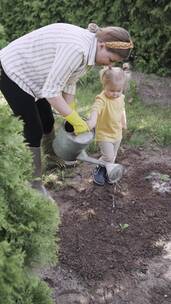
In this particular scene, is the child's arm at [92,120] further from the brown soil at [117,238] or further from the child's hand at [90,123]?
the brown soil at [117,238]

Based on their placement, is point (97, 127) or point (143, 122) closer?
point (97, 127)

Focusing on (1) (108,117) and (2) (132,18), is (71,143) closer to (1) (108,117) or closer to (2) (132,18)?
(1) (108,117)

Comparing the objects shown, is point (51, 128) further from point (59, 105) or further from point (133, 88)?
point (133, 88)

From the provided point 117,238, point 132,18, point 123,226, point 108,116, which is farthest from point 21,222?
point 132,18

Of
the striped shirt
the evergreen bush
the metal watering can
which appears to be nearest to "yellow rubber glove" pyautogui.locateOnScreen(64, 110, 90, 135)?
the metal watering can

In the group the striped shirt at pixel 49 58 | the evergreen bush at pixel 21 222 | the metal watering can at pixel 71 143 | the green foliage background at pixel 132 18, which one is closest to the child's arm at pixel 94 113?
the metal watering can at pixel 71 143

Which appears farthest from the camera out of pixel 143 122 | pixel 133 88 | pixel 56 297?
pixel 133 88

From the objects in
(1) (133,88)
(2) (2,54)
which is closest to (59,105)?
(2) (2,54)

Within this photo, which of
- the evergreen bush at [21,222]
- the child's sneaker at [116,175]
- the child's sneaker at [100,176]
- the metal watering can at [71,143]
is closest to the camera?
the evergreen bush at [21,222]

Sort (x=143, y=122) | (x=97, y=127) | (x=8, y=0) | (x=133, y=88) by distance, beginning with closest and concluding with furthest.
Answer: (x=97, y=127) → (x=143, y=122) → (x=133, y=88) → (x=8, y=0)

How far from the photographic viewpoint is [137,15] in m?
6.75

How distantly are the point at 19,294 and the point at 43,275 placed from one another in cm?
133

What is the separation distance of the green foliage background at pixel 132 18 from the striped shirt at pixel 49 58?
2.84 meters

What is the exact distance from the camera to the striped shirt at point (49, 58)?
139 inches
